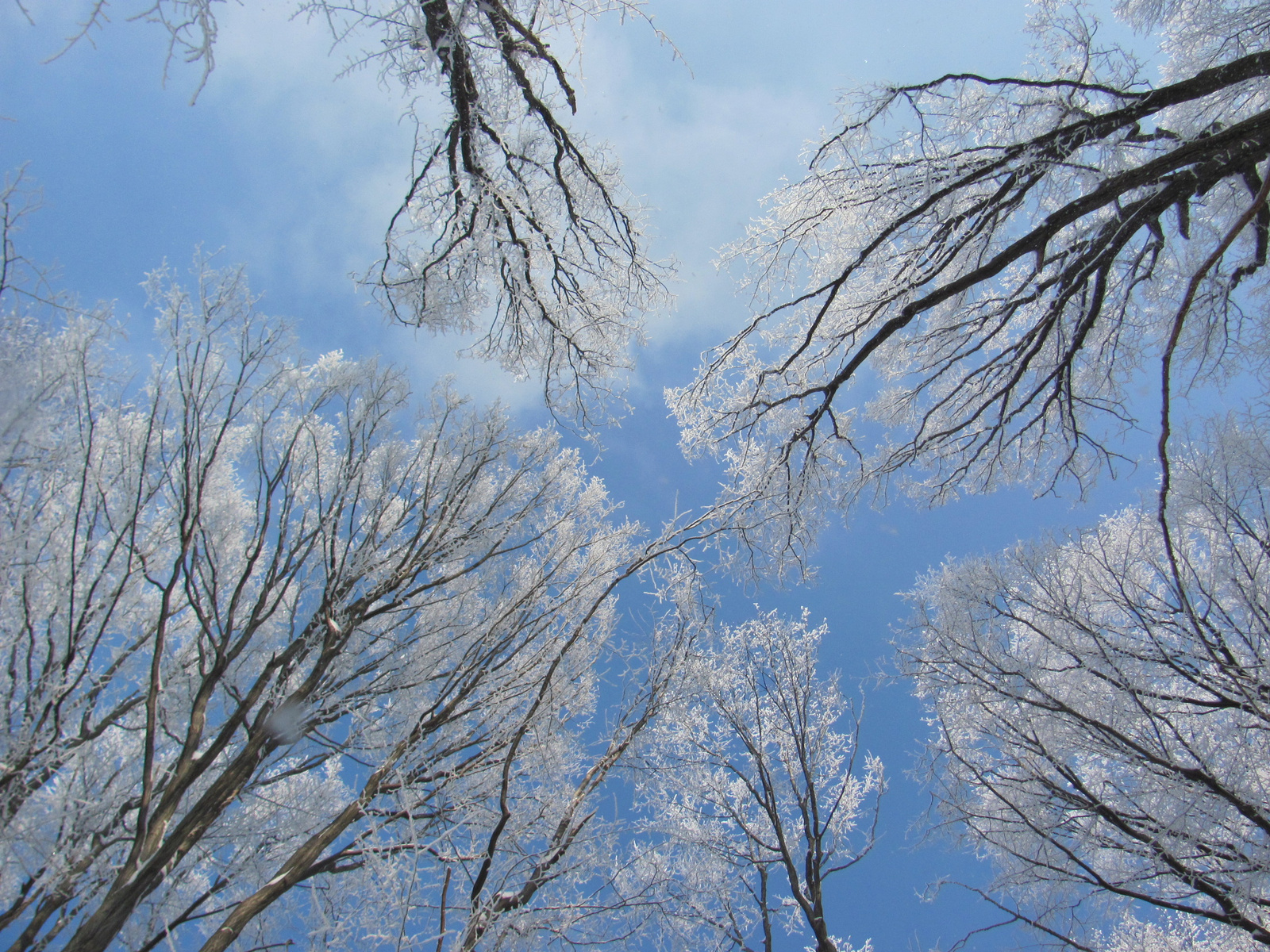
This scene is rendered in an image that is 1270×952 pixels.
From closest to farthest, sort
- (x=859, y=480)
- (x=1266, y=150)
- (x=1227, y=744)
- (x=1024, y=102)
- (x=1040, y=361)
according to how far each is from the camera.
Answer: (x=1266, y=150) → (x=1024, y=102) → (x=1227, y=744) → (x=859, y=480) → (x=1040, y=361)

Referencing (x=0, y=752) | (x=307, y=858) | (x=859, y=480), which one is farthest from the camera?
(x=859, y=480)

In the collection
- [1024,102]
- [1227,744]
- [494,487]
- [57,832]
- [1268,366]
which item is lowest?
[57,832]

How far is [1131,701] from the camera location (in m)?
4.63

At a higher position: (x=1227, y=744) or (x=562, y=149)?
(x=562, y=149)

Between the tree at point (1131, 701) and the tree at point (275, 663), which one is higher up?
the tree at point (1131, 701)

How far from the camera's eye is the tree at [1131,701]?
3826 millimetres

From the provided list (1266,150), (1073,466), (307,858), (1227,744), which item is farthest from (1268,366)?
(307,858)

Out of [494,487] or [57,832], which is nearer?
[57,832]

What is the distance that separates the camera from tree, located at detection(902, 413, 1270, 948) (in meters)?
3.83

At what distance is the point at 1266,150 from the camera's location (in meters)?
3.03

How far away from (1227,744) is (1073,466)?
2.42 meters

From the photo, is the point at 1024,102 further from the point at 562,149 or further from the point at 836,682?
the point at 836,682

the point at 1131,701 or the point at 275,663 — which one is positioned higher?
the point at 1131,701

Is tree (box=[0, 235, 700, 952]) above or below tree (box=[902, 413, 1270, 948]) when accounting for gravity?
below
